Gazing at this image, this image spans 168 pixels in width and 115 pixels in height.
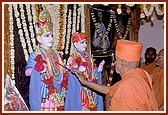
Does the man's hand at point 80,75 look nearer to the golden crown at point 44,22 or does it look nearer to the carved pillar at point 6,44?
the golden crown at point 44,22

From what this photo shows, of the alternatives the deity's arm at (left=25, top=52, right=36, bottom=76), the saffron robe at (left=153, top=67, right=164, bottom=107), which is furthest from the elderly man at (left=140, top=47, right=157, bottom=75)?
the deity's arm at (left=25, top=52, right=36, bottom=76)

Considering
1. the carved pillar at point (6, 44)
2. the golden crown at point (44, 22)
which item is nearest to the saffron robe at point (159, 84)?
the golden crown at point (44, 22)

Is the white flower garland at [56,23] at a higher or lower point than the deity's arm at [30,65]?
higher

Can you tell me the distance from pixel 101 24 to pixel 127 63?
105 cm

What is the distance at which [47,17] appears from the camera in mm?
2988

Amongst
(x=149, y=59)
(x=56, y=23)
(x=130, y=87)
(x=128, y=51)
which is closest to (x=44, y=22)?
(x=56, y=23)

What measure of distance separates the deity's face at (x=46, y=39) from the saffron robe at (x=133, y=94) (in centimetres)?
80

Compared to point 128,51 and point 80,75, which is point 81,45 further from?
point 128,51

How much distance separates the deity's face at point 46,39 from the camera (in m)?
2.96

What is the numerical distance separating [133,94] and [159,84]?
1166 millimetres

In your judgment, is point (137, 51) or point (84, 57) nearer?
point (137, 51)

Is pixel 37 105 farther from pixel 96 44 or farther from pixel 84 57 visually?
pixel 96 44

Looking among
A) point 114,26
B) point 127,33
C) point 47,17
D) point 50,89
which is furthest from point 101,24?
point 50,89

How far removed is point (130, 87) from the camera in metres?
2.37
